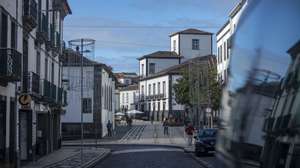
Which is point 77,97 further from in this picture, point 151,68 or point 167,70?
point 151,68

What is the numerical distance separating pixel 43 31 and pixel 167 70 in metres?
72.0

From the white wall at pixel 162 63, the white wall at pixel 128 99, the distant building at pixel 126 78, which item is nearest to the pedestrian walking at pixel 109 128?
the white wall at pixel 162 63

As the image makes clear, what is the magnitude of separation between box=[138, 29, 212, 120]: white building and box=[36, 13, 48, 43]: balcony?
217ft

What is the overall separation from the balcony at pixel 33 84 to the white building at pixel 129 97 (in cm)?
9414

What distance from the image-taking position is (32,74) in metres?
29.8

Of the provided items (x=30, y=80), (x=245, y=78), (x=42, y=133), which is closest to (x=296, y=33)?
(x=245, y=78)

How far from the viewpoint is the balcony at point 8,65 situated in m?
22.7

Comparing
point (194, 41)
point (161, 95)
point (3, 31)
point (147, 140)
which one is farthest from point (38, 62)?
point (194, 41)

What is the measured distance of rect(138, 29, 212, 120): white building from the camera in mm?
104188

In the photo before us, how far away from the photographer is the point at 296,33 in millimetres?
2270

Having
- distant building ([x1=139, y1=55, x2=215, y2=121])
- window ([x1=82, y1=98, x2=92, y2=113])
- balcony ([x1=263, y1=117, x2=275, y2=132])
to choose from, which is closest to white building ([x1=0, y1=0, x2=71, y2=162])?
window ([x1=82, y1=98, x2=92, y2=113])

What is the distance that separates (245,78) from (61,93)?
135ft

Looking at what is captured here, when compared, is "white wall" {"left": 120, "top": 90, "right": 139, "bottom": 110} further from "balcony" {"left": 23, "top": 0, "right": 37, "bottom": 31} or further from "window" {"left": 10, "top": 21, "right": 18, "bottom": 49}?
"window" {"left": 10, "top": 21, "right": 18, "bottom": 49}

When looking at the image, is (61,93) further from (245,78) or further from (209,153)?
(245,78)
